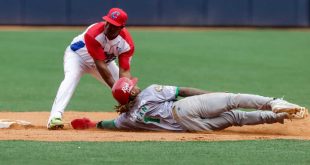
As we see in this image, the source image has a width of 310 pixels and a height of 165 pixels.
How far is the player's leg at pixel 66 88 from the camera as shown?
896cm

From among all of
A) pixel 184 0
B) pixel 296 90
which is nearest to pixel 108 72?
pixel 296 90

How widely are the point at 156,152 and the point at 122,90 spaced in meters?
1.49

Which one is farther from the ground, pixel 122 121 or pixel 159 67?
pixel 122 121

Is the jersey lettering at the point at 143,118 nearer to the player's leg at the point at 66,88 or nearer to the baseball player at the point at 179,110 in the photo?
the baseball player at the point at 179,110

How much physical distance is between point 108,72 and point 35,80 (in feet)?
19.0

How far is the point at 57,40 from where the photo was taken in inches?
848

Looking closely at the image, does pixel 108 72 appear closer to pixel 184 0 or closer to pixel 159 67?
pixel 159 67

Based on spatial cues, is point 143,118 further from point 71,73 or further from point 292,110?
point 292,110

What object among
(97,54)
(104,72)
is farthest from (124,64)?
(97,54)

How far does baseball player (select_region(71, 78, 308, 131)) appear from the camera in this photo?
849cm

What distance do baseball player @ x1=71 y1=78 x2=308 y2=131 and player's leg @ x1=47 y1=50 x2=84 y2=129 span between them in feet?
2.25

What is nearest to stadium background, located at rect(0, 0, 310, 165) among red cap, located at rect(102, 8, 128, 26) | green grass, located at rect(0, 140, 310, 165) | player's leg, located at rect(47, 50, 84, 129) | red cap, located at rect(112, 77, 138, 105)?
green grass, located at rect(0, 140, 310, 165)

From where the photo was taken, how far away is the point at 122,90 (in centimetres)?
852

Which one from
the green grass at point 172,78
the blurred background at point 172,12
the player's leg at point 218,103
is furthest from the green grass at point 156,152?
the blurred background at point 172,12
